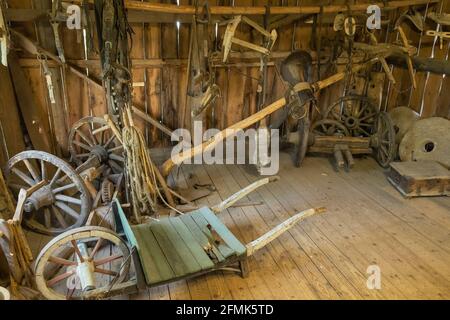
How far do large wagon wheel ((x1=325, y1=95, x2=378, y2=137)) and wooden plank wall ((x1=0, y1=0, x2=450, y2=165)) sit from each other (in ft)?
1.15

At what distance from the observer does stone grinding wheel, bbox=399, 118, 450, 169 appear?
413cm

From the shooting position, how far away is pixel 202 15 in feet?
11.9

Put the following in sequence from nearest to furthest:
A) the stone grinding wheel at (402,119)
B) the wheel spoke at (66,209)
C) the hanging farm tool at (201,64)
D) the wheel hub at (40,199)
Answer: the wheel hub at (40,199), the wheel spoke at (66,209), the hanging farm tool at (201,64), the stone grinding wheel at (402,119)

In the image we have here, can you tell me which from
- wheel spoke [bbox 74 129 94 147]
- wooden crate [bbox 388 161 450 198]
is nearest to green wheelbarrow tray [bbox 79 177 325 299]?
wooden crate [bbox 388 161 450 198]

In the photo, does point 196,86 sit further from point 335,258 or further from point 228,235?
point 335,258

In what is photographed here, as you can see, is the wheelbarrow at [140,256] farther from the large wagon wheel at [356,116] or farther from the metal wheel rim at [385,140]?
the large wagon wheel at [356,116]

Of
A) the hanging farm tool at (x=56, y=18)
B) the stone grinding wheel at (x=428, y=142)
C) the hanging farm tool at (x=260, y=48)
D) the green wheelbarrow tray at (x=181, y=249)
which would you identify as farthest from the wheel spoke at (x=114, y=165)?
the stone grinding wheel at (x=428, y=142)

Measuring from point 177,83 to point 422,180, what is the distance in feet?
9.06

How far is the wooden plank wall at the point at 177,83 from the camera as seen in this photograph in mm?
3908

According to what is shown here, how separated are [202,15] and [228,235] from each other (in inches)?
83.8

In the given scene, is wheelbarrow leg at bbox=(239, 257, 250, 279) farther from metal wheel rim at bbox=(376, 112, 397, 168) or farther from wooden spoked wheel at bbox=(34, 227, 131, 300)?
metal wheel rim at bbox=(376, 112, 397, 168)

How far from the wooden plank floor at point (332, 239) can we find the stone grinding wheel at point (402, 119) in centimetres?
64

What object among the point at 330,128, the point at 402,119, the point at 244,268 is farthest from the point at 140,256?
the point at 402,119
